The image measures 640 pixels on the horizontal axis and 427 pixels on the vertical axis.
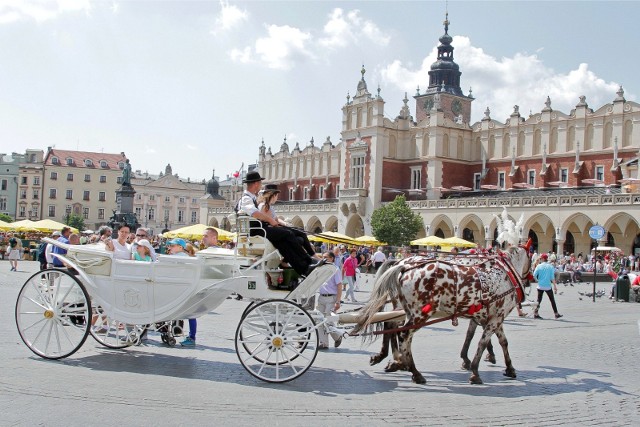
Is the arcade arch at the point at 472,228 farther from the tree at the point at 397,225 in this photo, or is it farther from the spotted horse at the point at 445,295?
the spotted horse at the point at 445,295

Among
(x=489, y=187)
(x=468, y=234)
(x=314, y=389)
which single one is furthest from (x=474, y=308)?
(x=489, y=187)

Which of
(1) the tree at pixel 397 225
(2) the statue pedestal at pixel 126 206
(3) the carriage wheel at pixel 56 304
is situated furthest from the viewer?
(1) the tree at pixel 397 225

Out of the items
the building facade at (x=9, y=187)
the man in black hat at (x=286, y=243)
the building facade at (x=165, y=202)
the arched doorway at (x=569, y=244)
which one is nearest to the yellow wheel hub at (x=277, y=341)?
the man in black hat at (x=286, y=243)

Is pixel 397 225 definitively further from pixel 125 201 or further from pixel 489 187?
pixel 125 201

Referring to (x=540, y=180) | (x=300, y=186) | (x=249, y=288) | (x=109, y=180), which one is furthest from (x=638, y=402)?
(x=109, y=180)

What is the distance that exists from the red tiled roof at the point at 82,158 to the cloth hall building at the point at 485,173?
96.4 ft

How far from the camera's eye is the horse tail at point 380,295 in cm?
839

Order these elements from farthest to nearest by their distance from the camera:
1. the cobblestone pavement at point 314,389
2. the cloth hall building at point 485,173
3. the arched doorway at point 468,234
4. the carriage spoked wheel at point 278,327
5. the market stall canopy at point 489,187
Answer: the market stall canopy at point 489,187 < the arched doorway at point 468,234 < the cloth hall building at point 485,173 < the carriage spoked wheel at point 278,327 < the cobblestone pavement at point 314,389

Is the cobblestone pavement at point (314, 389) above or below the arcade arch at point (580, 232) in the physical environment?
below

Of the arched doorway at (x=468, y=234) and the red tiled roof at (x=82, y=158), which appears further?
the red tiled roof at (x=82, y=158)

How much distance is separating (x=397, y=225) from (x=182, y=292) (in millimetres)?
39146

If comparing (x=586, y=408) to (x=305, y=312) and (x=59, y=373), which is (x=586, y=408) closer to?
(x=305, y=312)

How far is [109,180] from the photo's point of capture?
3625 inches

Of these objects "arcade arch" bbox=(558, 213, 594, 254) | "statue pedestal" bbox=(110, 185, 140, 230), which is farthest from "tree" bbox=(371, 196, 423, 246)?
"statue pedestal" bbox=(110, 185, 140, 230)
